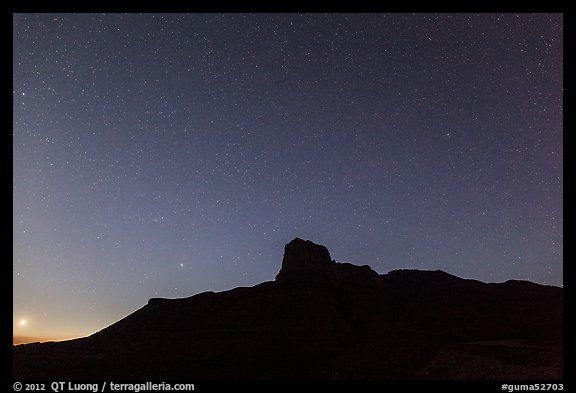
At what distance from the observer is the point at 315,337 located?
89.9 metres

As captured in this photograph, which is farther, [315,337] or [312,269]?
[312,269]

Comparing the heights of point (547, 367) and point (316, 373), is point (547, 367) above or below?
above

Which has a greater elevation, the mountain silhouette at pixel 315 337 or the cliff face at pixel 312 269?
the cliff face at pixel 312 269

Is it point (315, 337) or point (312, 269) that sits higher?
point (312, 269)

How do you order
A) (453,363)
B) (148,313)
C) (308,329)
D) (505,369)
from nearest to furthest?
(505,369) < (453,363) < (308,329) < (148,313)

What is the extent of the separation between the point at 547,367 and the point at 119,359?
71713 millimetres

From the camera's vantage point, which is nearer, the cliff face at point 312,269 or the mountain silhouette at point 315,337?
the mountain silhouette at point 315,337

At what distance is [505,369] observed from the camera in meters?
43.2

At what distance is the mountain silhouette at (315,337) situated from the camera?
183ft

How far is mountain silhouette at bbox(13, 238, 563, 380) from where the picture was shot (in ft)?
183

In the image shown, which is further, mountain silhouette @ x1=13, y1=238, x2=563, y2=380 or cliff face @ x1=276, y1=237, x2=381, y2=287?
cliff face @ x1=276, y1=237, x2=381, y2=287

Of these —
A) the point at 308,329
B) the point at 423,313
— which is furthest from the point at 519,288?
the point at 308,329
